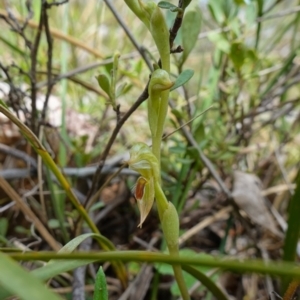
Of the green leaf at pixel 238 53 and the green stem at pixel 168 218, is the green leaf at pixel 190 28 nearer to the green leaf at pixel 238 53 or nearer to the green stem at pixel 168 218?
the green leaf at pixel 238 53

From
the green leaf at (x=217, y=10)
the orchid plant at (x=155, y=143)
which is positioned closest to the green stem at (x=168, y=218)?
the orchid plant at (x=155, y=143)

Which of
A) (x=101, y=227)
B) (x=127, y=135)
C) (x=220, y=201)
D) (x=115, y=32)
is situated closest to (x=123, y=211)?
(x=101, y=227)

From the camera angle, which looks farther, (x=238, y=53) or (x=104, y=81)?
(x=238, y=53)

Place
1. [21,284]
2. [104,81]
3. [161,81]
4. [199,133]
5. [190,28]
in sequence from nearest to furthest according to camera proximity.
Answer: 1. [21,284]
2. [161,81]
3. [104,81]
4. [190,28]
5. [199,133]

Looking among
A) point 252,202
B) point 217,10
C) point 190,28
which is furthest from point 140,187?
point 217,10

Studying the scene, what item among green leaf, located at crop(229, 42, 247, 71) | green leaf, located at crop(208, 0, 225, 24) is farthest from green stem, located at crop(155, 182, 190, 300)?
green leaf, located at crop(208, 0, 225, 24)

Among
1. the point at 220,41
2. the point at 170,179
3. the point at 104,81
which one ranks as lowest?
the point at 170,179

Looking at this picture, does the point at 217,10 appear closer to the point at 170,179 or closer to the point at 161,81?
the point at 170,179

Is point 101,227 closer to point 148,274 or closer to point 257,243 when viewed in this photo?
point 148,274
